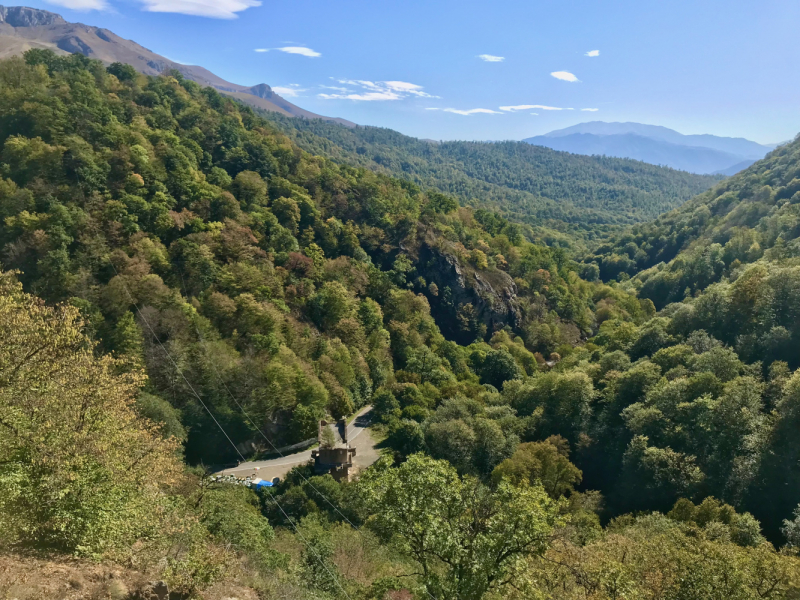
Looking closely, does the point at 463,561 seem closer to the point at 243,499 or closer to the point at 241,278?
the point at 243,499

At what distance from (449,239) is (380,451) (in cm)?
4792

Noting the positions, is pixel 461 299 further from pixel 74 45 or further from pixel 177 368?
pixel 74 45

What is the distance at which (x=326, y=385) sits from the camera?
4284 centimetres

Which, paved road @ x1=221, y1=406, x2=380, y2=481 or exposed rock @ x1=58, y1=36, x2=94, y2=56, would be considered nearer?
paved road @ x1=221, y1=406, x2=380, y2=481

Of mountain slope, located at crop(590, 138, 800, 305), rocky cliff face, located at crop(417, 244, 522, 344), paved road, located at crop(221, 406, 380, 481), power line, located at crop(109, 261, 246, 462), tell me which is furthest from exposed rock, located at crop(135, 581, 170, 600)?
rocky cliff face, located at crop(417, 244, 522, 344)

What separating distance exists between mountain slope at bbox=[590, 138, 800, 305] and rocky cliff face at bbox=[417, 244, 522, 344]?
28.7 metres

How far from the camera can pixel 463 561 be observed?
39.7 ft

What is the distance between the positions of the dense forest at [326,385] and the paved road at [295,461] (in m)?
1.54

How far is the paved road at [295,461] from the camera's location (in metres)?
33.9

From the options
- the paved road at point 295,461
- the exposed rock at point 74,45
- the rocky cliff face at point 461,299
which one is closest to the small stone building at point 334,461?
the paved road at point 295,461

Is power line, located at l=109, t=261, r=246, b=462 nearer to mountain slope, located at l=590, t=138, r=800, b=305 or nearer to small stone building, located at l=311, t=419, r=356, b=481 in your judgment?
small stone building, located at l=311, t=419, r=356, b=481

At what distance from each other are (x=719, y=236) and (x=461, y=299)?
48854mm

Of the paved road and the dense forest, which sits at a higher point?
the dense forest

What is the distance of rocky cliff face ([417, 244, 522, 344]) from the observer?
71250 millimetres
